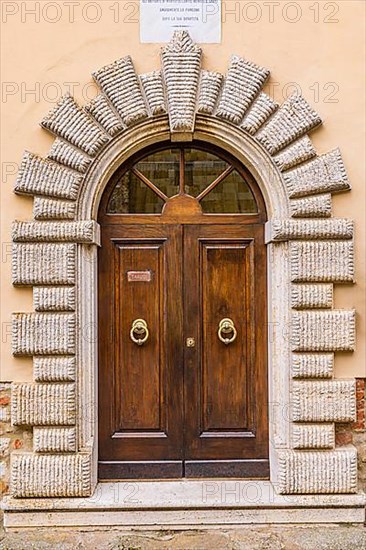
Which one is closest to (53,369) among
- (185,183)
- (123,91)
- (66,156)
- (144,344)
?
(144,344)

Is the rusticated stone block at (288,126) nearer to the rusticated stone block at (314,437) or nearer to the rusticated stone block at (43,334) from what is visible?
the rusticated stone block at (43,334)

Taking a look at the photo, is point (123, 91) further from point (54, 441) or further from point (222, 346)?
point (54, 441)

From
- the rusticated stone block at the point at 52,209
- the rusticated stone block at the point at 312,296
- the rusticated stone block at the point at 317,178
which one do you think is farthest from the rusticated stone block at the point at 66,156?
the rusticated stone block at the point at 312,296

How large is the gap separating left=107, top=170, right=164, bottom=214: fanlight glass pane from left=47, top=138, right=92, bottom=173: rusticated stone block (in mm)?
353

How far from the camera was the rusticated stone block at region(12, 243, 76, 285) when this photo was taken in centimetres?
407

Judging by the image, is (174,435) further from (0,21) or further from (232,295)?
(0,21)

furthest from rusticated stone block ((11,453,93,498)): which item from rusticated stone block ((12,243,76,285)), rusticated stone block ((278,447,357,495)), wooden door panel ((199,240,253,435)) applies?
rusticated stone block ((278,447,357,495))

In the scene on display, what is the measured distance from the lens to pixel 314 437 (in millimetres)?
4098

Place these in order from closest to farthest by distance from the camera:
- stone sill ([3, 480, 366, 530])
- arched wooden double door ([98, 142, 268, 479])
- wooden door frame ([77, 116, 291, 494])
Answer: stone sill ([3, 480, 366, 530]) → wooden door frame ([77, 116, 291, 494]) → arched wooden double door ([98, 142, 268, 479])

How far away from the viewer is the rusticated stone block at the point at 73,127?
162 inches

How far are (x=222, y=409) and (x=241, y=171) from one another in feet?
5.99

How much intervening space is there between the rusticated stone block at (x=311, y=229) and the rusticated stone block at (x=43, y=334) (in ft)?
5.30

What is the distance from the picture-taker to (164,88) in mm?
4141

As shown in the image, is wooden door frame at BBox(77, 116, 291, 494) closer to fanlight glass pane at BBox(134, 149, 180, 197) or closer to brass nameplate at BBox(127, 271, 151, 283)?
fanlight glass pane at BBox(134, 149, 180, 197)
